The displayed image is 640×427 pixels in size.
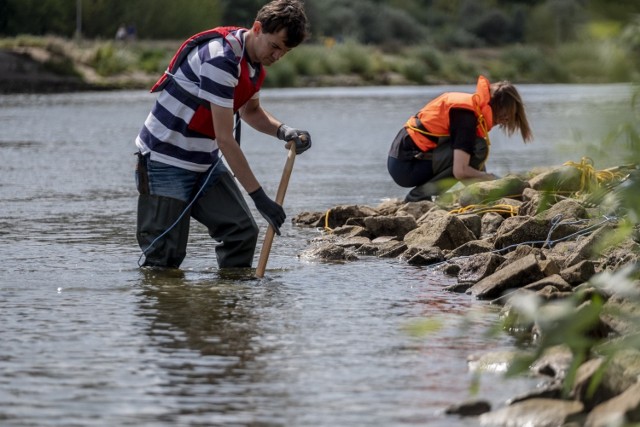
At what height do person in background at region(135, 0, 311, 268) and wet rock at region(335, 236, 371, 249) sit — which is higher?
person in background at region(135, 0, 311, 268)

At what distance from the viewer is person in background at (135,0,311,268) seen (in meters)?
7.52

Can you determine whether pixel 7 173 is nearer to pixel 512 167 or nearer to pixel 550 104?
pixel 512 167

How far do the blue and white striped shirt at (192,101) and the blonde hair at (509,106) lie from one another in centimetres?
299

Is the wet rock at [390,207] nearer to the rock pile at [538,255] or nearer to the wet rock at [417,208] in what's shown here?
the rock pile at [538,255]

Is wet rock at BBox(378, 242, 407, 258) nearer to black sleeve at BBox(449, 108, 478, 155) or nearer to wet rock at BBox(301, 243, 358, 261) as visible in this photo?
wet rock at BBox(301, 243, 358, 261)

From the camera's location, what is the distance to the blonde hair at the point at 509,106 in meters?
10.3

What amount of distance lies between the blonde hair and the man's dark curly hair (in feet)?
10.1

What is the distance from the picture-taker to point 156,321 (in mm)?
7051

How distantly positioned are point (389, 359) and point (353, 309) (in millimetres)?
1298

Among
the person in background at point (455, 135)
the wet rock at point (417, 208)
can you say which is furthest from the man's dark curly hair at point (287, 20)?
the wet rock at point (417, 208)

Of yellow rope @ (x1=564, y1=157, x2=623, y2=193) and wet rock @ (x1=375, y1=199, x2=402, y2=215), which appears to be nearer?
yellow rope @ (x1=564, y1=157, x2=623, y2=193)

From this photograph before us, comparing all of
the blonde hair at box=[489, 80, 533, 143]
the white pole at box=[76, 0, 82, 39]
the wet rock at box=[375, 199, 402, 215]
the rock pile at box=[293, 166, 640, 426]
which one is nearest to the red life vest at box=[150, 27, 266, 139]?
the rock pile at box=[293, 166, 640, 426]

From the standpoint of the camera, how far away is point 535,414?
4945 mm

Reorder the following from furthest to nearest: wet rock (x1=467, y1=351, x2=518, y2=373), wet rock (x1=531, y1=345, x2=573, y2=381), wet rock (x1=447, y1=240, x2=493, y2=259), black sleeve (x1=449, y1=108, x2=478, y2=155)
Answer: black sleeve (x1=449, y1=108, x2=478, y2=155) → wet rock (x1=447, y1=240, x2=493, y2=259) → wet rock (x1=467, y1=351, x2=518, y2=373) → wet rock (x1=531, y1=345, x2=573, y2=381)
